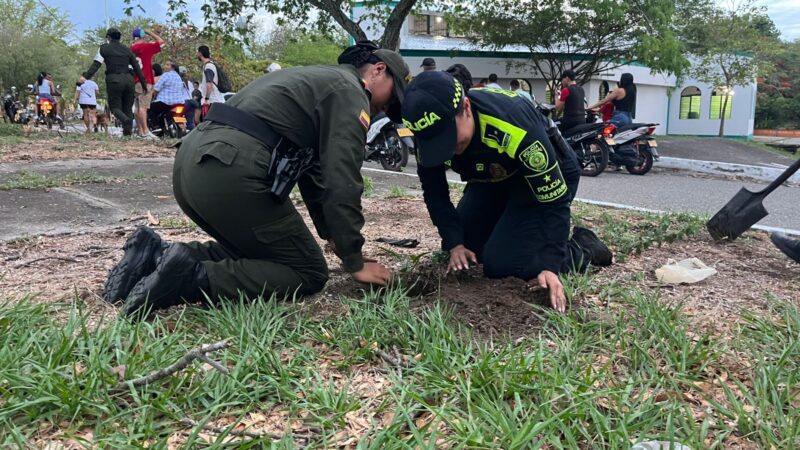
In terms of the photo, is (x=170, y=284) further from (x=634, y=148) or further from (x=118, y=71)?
(x=118, y=71)

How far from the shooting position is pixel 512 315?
8.29ft

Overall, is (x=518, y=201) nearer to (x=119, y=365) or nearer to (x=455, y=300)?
(x=455, y=300)

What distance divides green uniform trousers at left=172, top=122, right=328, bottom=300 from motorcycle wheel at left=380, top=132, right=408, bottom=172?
20.7ft

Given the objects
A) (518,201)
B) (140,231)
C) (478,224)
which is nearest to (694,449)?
(518,201)

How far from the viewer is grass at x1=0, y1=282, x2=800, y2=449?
1.71 m

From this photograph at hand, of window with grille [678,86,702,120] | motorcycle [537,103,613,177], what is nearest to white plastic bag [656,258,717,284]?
motorcycle [537,103,613,177]

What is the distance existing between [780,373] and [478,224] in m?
1.83

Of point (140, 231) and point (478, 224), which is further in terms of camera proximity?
point (478, 224)

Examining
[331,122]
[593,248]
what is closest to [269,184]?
[331,122]

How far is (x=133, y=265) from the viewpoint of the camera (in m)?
2.76

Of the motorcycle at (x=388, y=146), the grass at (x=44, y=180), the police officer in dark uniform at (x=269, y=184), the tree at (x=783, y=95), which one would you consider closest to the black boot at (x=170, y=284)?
the police officer in dark uniform at (x=269, y=184)

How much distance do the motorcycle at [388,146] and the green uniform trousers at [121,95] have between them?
16.1 feet

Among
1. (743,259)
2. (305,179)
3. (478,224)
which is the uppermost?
(305,179)

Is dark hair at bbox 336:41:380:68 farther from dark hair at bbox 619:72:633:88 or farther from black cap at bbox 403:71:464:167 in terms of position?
dark hair at bbox 619:72:633:88
